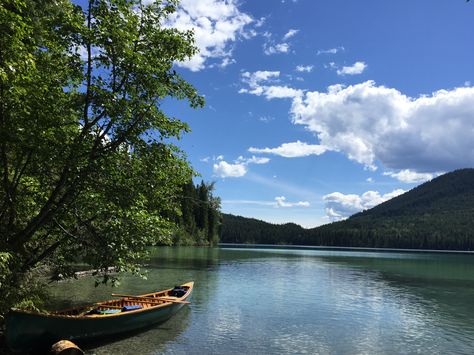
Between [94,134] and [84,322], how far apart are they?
8.43m

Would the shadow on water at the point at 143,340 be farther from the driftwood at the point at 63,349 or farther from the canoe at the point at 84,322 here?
the driftwood at the point at 63,349

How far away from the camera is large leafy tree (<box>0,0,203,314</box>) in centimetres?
1325

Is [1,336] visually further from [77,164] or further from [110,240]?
[77,164]

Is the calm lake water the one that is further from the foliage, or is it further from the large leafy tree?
the foliage

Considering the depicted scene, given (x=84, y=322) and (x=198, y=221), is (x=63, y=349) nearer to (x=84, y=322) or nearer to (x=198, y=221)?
(x=84, y=322)

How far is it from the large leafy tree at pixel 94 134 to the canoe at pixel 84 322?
125cm

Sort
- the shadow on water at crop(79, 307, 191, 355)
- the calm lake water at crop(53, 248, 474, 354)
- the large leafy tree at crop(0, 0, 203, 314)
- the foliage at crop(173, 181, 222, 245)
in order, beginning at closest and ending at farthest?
the large leafy tree at crop(0, 0, 203, 314) → the shadow on water at crop(79, 307, 191, 355) → the calm lake water at crop(53, 248, 474, 354) → the foliage at crop(173, 181, 222, 245)

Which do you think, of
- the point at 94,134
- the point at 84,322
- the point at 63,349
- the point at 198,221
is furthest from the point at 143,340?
the point at 198,221

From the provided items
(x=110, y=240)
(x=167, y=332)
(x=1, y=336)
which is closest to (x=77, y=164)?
(x=110, y=240)

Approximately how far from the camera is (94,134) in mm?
14875

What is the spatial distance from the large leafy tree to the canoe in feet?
4.11

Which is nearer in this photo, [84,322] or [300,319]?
[84,322]

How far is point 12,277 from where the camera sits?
14.0 meters

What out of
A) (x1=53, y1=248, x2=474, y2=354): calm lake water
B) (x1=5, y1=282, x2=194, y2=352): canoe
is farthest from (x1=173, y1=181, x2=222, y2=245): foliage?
(x1=5, y1=282, x2=194, y2=352): canoe
